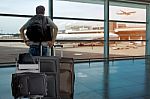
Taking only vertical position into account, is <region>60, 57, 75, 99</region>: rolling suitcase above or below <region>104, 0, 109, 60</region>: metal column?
below

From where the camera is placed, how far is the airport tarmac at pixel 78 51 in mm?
7500

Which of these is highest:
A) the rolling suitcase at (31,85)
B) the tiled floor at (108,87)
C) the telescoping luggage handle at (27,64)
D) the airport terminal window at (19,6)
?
the airport terminal window at (19,6)

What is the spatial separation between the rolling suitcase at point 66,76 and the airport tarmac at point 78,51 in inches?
171

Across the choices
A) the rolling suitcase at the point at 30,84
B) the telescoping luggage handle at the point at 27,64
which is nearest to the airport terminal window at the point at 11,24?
the telescoping luggage handle at the point at 27,64

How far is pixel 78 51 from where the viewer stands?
9.06 m

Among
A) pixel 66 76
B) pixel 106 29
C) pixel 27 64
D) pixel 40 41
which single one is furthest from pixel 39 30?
pixel 106 29

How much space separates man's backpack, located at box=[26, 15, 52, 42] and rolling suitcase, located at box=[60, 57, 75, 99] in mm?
361

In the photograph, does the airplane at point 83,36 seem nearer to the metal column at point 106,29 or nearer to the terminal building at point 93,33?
the terminal building at point 93,33

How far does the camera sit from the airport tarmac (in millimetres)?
7500

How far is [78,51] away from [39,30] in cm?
661

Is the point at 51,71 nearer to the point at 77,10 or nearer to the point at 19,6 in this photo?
the point at 19,6

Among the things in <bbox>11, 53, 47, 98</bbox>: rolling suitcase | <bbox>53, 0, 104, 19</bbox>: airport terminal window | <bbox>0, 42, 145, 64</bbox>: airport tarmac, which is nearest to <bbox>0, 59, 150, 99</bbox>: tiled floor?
<bbox>11, 53, 47, 98</bbox>: rolling suitcase

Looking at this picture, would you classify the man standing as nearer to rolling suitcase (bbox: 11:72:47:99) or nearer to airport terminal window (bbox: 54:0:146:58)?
rolling suitcase (bbox: 11:72:47:99)

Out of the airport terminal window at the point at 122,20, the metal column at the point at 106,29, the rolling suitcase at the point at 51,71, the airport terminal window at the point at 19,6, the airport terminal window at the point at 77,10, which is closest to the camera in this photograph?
the rolling suitcase at the point at 51,71
